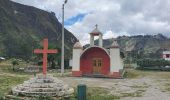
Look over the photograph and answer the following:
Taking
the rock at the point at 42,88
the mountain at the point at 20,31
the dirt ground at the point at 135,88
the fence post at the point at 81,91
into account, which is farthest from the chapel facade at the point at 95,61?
the mountain at the point at 20,31

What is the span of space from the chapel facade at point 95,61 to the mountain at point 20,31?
53.8 m

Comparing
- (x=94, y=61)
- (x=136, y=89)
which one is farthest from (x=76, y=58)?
(x=136, y=89)

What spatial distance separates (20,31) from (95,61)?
383ft

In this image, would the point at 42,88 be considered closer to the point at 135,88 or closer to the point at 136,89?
the point at 136,89

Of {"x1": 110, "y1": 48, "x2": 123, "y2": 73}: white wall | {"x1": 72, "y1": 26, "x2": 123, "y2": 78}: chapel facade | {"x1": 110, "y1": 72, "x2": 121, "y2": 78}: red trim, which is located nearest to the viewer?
{"x1": 110, "y1": 72, "x2": 121, "y2": 78}: red trim

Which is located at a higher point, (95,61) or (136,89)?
(95,61)

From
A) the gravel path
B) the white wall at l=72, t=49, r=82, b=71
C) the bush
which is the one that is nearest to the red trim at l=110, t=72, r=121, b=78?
the white wall at l=72, t=49, r=82, b=71

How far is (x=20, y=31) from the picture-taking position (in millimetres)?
156500

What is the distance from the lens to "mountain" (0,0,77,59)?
12044 centimetres

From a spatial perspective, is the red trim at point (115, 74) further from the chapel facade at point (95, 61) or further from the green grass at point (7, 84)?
the green grass at point (7, 84)

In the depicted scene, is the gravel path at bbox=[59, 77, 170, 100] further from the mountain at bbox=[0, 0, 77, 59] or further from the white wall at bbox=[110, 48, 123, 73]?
the mountain at bbox=[0, 0, 77, 59]

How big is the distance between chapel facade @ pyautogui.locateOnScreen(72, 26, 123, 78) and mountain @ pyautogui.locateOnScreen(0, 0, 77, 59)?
53828 millimetres

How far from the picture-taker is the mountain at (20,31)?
120m

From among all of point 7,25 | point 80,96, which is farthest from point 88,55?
point 7,25
